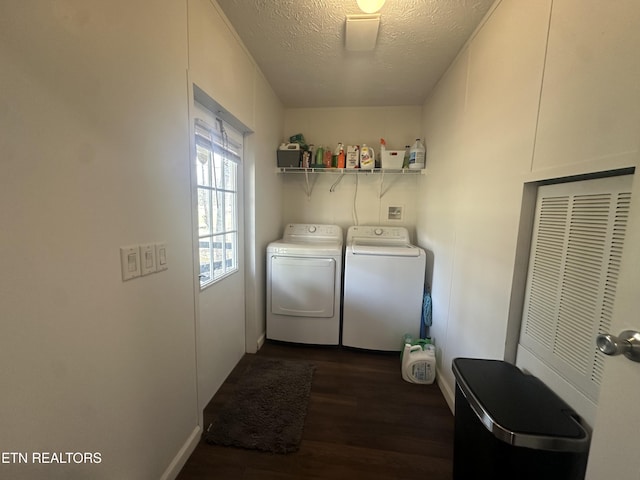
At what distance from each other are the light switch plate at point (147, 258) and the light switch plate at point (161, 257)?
0.02m

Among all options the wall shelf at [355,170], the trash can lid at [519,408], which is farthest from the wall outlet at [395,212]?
the trash can lid at [519,408]

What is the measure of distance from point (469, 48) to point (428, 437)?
245 cm

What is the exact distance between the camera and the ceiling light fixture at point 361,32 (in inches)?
58.9

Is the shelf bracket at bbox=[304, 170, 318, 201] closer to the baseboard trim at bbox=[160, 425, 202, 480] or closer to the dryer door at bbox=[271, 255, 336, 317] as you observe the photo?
the dryer door at bbox=[271, 255, 336, 317]

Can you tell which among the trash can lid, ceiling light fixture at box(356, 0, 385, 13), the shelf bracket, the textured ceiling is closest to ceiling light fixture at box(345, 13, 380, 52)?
the textured ceiling

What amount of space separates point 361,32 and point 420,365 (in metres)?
2.37

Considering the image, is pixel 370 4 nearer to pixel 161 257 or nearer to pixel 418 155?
pixel 418 155

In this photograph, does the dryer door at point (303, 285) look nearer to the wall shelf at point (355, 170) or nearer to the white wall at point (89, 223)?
the wall shelf at point (355, 170)

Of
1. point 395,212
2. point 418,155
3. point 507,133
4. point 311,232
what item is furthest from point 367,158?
point 507,133

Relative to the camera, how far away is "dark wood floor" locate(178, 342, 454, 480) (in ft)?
4.28

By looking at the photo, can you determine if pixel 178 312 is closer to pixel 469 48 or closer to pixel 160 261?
pixel 160 261

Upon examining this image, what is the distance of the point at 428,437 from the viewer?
4.98 ft

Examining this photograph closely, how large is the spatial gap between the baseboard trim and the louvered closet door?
1732 millimetres

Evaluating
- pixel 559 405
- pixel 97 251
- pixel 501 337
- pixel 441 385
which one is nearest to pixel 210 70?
pixel 97 251
